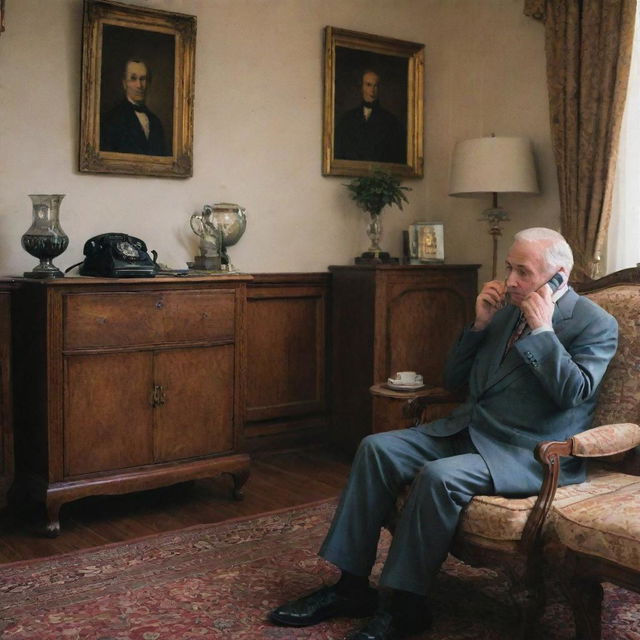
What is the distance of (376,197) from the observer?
4.90 m

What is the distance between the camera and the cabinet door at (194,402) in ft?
12.7

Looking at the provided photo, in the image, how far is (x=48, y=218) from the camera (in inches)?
149

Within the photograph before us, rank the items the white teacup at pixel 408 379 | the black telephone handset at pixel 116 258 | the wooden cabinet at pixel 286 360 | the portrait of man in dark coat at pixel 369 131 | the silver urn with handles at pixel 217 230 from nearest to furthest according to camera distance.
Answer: the black telephone handset at pixel 116 258 < the white teacup at pixel 408 379 < the silver urn with handles at pixel 217 230 < the wooden cabinet at pixel 286 360 < the portrait of man in dark coat at pixel 369 131

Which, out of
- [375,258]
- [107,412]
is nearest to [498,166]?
[375,258]

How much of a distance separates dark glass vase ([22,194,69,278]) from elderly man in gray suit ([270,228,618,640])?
179 centimetres

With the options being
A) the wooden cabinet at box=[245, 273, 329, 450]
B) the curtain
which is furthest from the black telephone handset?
the curtain

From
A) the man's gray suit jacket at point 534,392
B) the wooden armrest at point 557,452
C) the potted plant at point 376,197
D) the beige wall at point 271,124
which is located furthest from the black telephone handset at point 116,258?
the wooden armrest at point 557,452

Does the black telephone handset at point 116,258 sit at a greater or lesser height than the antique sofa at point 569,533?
greater

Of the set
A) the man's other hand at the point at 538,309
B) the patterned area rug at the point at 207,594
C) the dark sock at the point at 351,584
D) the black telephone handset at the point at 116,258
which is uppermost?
the black telephone handset at the point at 116,258

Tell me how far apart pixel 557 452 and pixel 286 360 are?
8.38 ft

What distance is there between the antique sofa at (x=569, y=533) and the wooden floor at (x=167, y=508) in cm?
139

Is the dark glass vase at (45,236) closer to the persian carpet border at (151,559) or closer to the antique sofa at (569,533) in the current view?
the persian carpet border at (151,559)

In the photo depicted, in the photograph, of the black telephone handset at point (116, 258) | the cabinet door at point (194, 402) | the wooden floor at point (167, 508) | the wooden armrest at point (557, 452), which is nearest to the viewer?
the wooden armrest at point (557, 452)

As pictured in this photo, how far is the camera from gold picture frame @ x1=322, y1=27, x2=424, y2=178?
16.3 feet
